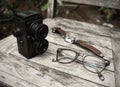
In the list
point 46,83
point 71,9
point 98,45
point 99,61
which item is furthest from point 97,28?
point 71,9

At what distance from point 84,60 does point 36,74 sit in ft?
0.81

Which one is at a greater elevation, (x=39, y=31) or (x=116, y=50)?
(x=39, y=31)

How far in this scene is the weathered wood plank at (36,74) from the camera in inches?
27.9

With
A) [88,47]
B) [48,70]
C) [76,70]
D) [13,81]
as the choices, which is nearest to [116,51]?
[88,47]

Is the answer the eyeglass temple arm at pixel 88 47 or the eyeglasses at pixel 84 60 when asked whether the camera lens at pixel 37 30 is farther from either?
the eyeglass temple arm at pixel 88 47

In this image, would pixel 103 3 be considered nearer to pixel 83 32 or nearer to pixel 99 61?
pixel 83 32

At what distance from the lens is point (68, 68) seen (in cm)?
79

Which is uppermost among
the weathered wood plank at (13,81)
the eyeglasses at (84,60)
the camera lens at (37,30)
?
the camera lens at (37,30)

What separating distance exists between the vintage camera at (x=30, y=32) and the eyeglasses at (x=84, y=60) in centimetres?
10

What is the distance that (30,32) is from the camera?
0.76m

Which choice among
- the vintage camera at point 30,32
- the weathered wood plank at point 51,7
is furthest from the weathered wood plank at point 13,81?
the weathered wood plank at point 51,7

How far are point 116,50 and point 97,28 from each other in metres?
0.29

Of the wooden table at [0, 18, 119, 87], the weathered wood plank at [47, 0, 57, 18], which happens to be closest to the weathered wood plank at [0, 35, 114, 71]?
the wooden table at [0, 18, 119, 87]

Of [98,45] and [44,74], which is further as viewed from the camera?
[98,45]
